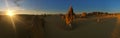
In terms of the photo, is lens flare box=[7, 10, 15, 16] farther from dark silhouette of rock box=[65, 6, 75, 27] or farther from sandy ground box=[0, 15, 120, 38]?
dark silhouette of rock box=[65, 6, 75, 27]

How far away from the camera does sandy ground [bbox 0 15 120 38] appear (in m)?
2.64

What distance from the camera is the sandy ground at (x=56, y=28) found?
8.66ft

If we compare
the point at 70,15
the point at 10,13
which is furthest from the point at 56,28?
the point at 10,13

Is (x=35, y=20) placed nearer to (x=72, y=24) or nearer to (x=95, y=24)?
(x=72, y=24)

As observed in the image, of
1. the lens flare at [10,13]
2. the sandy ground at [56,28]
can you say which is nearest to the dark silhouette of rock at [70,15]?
the sandy ground at [56,28]

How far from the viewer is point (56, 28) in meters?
2.96

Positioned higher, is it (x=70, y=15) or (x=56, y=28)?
(x=70, y=15)

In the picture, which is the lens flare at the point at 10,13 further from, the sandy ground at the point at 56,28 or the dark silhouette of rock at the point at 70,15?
the dark silhouette of rock at the point at 70,15

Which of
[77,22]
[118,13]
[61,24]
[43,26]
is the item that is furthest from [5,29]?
[118,13]

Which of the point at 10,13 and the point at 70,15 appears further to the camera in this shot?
the point at 70,15

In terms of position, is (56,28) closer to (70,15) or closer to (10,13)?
(70,15)

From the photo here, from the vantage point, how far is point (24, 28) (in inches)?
107

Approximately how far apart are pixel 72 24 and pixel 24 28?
675mm

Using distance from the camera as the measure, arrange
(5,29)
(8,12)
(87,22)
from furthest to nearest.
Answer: (87,22)
(5,29)
(8,12)
